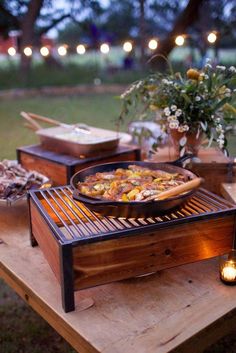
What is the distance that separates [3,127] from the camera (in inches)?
280

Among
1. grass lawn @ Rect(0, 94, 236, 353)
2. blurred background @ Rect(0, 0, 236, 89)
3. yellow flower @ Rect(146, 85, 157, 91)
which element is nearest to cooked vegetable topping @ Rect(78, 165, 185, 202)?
yellow flower @ Rect(146, 85, 157, 91)

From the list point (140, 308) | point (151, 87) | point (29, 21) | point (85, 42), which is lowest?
point (140, 308)

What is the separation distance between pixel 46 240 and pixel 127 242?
35 cm

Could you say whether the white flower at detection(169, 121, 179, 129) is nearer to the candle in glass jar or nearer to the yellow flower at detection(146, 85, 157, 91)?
the yellow flower at detection(146, 85, 157, 91)

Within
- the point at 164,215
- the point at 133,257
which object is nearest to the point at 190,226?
the point at 164,215

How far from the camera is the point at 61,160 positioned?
237 cm

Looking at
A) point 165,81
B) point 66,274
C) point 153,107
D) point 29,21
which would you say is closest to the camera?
point 66,274

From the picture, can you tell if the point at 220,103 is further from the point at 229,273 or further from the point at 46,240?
the point at 46,240

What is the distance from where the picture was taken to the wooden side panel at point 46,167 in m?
2.36

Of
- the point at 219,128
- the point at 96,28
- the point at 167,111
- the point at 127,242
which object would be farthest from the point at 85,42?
the point at 96,28

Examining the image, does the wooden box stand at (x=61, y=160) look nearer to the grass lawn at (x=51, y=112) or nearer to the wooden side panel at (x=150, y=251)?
the wooden side panel at (x=150, y=251)

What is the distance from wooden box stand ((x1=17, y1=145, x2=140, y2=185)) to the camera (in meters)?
2.32

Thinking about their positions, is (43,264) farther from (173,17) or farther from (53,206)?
(173,17)

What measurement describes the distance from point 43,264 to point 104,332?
0.53 metres
